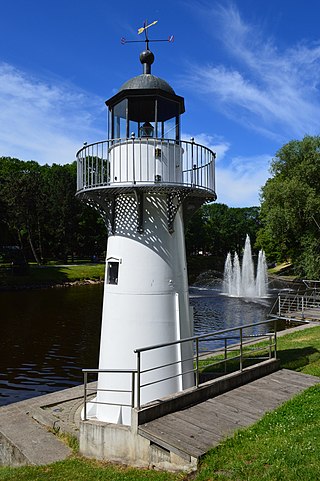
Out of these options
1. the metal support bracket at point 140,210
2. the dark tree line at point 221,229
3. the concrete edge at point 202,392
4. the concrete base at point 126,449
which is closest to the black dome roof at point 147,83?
the metal support bracket at point 140,210

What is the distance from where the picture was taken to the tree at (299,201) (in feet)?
115

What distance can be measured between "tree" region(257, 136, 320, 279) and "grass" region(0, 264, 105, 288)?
22.8 meters

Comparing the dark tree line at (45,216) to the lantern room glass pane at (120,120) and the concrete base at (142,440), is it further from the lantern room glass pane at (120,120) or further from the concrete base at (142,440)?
the concrete base at (142,440)

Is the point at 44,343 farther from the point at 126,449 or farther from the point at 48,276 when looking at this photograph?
the point at 48,276

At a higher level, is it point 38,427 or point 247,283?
point 247,283

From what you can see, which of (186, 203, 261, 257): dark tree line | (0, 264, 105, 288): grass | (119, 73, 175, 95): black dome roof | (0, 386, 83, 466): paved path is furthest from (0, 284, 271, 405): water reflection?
(186, 203, 261, 257): dark tree line

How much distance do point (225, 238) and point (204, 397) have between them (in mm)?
82047

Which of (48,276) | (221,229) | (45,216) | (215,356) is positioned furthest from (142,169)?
(221,229)

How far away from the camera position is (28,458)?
7.64 meters

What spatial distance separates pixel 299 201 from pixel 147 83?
29.7 metres

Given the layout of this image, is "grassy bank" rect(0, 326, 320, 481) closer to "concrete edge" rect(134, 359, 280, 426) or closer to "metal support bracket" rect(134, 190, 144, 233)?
"concrete edge" rect(134, 359, 280, 426)

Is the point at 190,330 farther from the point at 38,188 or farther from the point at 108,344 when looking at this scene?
the point at 38,188

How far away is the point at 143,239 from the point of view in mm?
8602

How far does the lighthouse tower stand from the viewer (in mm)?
8352
